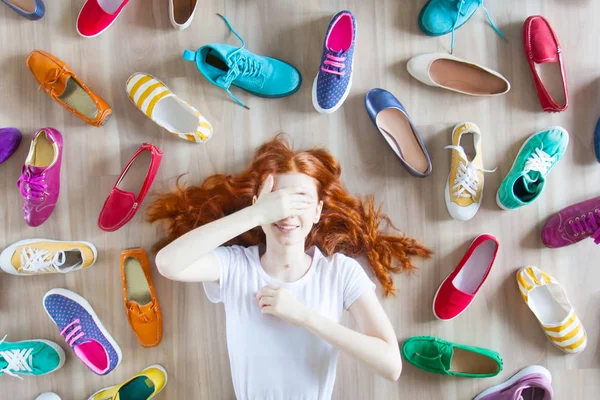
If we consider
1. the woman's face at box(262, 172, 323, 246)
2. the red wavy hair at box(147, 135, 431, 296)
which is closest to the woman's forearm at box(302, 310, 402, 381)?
the woman's face at box(262, 172, 323, 246)

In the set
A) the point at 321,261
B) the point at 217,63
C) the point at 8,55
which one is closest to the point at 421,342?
the point at 321,261

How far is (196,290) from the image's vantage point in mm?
2057

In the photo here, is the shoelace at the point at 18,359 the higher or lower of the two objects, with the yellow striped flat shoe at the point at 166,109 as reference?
lower

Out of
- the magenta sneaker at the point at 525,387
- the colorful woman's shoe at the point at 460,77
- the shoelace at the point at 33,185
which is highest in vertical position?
the colorful woman's shoe at the point at 460,77

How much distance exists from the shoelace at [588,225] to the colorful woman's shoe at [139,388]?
1.91 meters

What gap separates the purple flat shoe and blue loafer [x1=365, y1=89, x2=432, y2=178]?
1.54 metres

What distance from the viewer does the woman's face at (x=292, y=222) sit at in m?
1.64

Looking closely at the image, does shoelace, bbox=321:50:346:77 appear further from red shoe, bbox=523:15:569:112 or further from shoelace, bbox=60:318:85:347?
shoelace, bbox=60:318:85:347

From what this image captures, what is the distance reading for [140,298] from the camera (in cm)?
203

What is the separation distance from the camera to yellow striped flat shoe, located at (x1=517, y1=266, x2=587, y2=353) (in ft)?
6.54

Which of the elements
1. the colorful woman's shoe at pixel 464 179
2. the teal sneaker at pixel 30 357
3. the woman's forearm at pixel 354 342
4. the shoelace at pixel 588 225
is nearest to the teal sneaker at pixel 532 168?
the colorful woman's shoe at pixel 464 179

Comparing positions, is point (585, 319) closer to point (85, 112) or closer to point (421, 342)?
point (421, 342)

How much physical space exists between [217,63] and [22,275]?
128 cm

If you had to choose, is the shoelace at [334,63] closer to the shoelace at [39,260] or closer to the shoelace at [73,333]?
the shoelace at [39,260]
